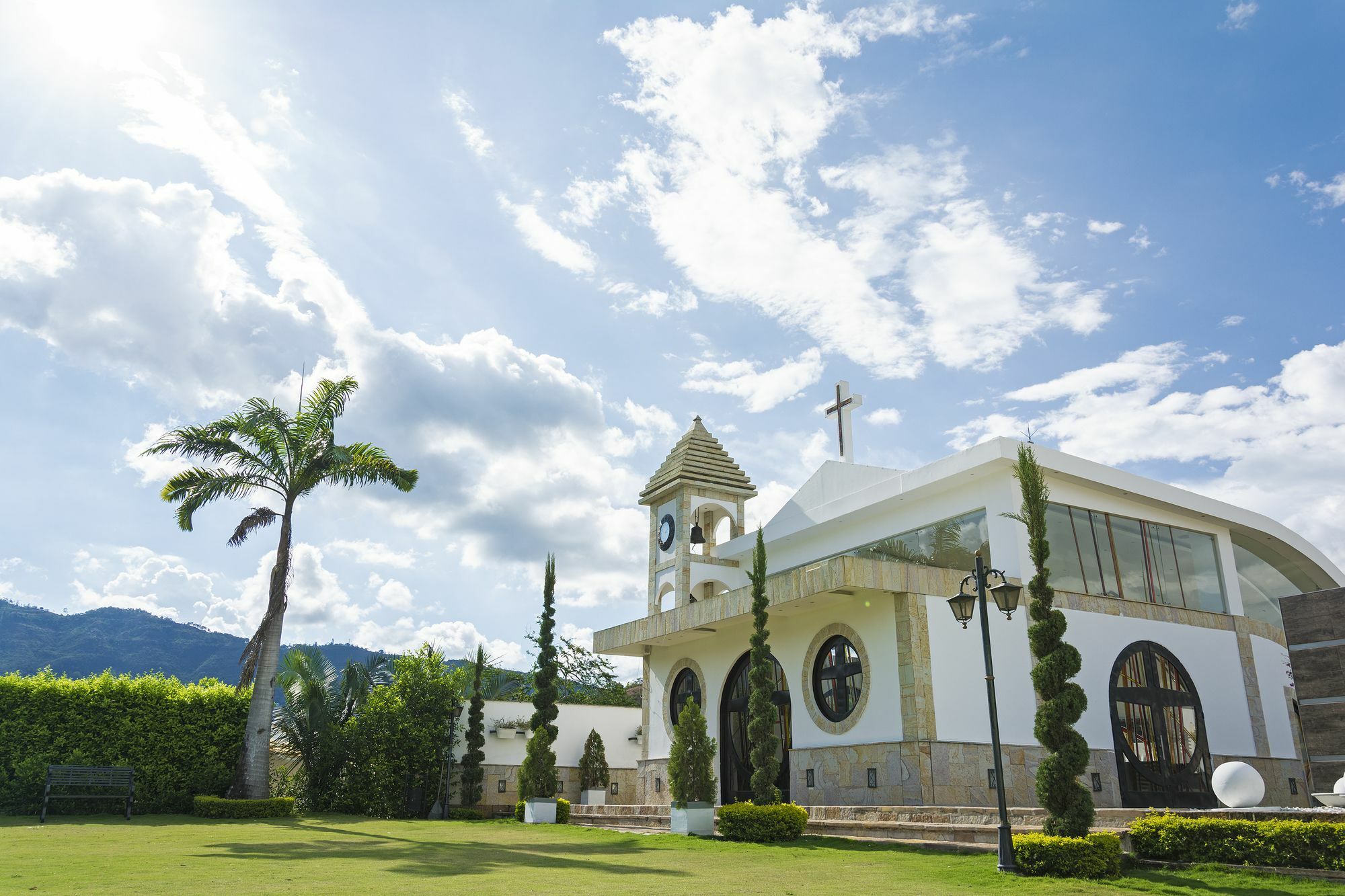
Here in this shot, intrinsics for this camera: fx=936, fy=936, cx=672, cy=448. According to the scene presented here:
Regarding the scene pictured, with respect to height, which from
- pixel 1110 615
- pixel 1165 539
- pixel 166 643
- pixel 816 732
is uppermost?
pixel 166 643

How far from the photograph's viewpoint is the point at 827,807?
54.4 feet

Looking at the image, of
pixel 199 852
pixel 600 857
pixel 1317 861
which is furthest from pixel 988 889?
pixel 199 852

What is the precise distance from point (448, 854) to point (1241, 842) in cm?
923

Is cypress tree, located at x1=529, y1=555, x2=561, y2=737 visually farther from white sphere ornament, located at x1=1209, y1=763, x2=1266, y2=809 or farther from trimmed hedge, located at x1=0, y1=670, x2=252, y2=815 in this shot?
white sphere ornament, located at x1=1209, y1=763, x2=1266, y2=809

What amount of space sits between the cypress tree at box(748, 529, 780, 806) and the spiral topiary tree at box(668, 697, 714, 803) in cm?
83

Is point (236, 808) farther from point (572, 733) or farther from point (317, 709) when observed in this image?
point (572, 733)

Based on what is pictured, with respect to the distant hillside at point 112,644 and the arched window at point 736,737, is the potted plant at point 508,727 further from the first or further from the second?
the distant hillside at point 112,644

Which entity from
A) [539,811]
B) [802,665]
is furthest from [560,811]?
[802,665]

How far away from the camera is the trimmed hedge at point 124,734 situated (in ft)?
62.3

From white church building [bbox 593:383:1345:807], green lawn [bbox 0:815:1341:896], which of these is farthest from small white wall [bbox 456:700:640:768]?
green lawn [bbox 0:815:1341:896]

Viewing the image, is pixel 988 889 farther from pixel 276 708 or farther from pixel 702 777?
pixel 276 708

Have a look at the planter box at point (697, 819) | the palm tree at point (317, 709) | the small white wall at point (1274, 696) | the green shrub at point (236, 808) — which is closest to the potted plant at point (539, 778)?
the green shrub at point (236, 808)

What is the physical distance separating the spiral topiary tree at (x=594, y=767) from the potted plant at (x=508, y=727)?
203 centimetres

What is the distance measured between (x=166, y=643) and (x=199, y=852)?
13771cm
